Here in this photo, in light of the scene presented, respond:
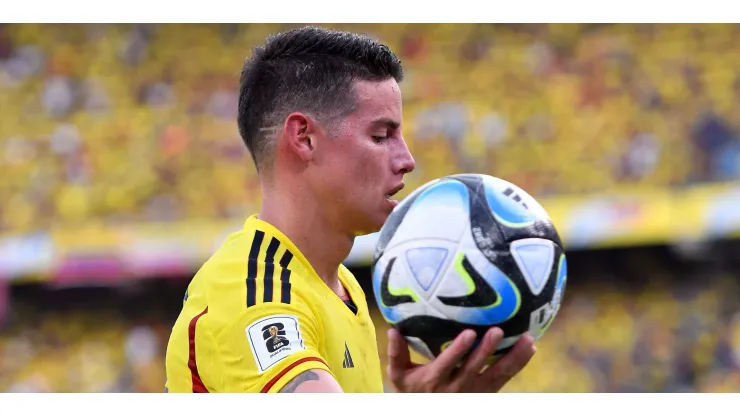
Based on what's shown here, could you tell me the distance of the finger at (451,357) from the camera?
310 cm

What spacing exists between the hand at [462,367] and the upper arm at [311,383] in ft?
1.91

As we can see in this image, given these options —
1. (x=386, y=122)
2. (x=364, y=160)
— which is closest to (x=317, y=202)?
(x=364, y=160)

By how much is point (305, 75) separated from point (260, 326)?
86 centimetres

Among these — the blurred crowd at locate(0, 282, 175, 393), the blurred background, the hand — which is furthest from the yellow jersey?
the blurred crowd at locate(0, 282, 175, 393)

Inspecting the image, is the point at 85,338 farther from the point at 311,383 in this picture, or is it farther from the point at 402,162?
the point at 311,383

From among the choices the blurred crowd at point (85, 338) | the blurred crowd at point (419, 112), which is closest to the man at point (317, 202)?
the blurred crowd at point (419, 112)

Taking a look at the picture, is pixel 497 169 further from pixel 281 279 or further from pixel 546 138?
pixel 281 279

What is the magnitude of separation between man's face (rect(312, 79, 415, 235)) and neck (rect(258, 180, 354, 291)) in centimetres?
4

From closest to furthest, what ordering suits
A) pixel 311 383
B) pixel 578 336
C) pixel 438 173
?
pixel 311 383, pixel 578 336, pixel 438 173

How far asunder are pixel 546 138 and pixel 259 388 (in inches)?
385

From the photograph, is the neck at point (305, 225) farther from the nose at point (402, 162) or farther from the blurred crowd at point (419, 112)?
the blurred crowd at point (419, 112)

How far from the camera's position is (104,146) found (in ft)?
41.2

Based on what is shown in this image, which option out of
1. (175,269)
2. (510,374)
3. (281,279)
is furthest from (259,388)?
(175,269)

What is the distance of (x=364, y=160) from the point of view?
9.98ft
